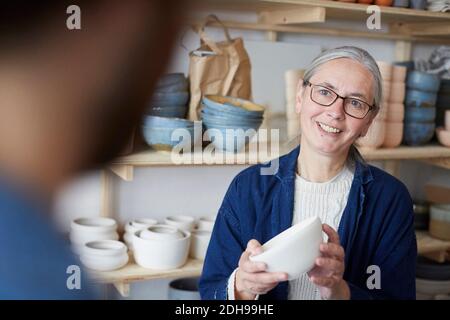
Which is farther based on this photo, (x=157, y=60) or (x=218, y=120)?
(x=218, y=120)

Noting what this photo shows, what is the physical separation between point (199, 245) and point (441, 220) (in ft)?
2.00

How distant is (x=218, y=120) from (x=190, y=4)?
0.23 metres

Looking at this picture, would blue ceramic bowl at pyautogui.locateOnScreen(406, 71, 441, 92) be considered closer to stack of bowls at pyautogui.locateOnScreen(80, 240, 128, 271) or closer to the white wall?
the white wall

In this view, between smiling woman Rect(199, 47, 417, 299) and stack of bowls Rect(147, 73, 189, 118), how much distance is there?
0.22 metres

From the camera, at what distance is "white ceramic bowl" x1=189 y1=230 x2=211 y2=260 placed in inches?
46.1

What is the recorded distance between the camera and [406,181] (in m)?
1.27

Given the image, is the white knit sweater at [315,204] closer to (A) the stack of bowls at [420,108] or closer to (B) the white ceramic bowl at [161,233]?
(B) the white ceramic bowl at [161,233]

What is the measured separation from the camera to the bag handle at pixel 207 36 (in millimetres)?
997

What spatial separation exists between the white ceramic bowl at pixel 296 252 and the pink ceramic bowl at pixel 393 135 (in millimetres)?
617

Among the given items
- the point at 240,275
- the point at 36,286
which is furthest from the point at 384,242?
the point at 36,286

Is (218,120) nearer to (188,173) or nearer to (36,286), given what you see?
(188,173)

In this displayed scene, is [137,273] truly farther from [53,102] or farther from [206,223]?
[53,102]

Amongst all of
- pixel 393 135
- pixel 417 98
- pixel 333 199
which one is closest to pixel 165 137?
pixel 333 199

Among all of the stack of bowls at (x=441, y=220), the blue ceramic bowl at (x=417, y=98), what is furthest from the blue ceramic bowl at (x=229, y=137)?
the stack of bowls at (x=441, y=220)
